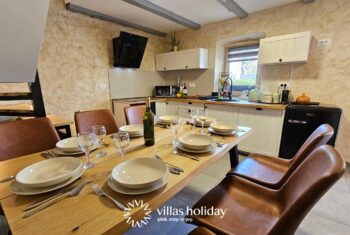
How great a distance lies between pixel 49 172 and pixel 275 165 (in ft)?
5.15

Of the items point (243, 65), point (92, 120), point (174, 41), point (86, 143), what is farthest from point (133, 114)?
point (174, 41)

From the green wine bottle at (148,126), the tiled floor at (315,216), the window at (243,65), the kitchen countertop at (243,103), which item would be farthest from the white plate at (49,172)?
the window at (243,65)

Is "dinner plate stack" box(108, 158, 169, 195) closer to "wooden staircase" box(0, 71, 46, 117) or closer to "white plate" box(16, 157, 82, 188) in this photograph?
"white plate" box(16, 157, 82, 188)

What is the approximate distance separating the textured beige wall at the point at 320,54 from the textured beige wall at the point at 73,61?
2651mm

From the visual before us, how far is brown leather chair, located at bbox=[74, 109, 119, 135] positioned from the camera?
1537mm

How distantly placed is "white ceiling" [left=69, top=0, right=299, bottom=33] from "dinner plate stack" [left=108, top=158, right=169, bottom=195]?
2.55 metres

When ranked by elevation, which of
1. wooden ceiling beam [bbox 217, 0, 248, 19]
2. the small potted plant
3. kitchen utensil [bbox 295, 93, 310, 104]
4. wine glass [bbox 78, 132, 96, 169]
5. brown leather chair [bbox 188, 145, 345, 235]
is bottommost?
brown leather chair [bbox 188, 145, 345, 235]

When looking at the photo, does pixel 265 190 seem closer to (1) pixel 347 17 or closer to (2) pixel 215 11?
(1) pixel 347 17

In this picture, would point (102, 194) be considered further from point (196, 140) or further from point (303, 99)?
point (303, 99)

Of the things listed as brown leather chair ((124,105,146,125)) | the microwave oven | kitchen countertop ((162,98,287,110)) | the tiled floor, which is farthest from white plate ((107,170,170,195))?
the microwave oven

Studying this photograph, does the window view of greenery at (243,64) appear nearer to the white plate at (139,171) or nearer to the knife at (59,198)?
the white plate at (139,171)

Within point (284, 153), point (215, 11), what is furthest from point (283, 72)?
point (215, 11)

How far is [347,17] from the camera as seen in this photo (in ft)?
7.28

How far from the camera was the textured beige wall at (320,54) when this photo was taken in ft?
7.50
